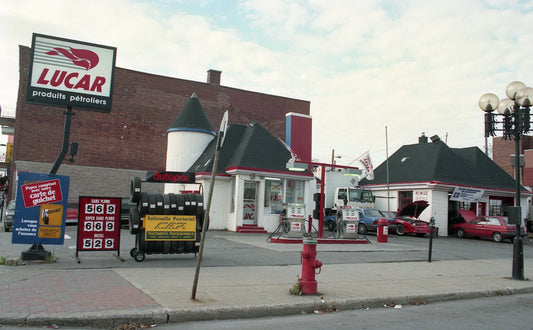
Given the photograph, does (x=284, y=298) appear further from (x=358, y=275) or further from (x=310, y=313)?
(x=358, y=275)

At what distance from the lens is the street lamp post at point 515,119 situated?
11.2 m

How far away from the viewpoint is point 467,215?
93.0ft

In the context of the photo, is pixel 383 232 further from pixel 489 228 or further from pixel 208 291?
pixel 208 291

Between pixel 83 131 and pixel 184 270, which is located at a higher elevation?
pixel 83 131

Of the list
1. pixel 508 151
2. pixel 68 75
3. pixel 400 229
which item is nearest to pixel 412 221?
pixel 400 229

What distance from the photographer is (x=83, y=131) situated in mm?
33969

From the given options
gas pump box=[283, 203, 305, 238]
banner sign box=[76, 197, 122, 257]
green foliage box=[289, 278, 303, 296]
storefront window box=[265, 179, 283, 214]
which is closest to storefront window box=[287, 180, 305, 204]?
storefront window box=[265, 179, 283, 214]

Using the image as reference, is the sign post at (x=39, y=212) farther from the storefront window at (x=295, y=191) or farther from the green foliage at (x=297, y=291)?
the storefront window at (x=295, y=191)

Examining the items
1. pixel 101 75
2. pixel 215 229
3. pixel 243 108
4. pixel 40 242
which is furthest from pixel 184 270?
pixel 243 108

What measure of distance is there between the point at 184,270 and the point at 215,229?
43.2 ft

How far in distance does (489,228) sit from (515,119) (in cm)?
1616

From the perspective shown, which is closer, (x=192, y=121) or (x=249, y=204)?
(x=249, y=204)

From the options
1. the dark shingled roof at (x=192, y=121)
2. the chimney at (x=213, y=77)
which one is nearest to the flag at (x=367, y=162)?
the dark shingled roof at (x=192, y=121)

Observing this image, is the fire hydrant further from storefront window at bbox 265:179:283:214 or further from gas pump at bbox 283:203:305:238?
storefront window at bbox 265:179:283:214
